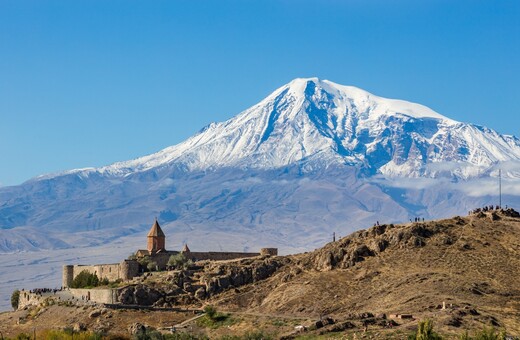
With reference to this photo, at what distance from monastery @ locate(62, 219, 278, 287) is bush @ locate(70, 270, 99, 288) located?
726mm

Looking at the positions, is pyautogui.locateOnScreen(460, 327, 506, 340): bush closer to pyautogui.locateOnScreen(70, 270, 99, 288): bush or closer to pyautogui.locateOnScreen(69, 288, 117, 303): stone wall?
pyautogui.locateOnScreen(69, 288, 117, 303): stone wall

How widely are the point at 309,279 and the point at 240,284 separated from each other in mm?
6677

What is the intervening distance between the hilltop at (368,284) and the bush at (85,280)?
21.8ft

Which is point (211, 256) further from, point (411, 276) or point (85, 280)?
point (411, 276)

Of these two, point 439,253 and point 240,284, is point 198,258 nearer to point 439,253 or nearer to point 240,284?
point 240,284

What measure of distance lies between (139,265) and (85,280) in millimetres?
5528

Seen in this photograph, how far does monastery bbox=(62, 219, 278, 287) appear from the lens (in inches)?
4205

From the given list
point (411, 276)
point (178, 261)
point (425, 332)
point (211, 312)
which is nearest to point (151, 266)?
point (178, 261)

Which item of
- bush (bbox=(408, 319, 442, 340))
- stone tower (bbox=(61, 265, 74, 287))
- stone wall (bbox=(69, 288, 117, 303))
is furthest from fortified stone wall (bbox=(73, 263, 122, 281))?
bush (bbox=(408, 319, 442, 340))

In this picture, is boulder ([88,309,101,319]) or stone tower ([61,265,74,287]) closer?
boulder ([88,309,101,319])

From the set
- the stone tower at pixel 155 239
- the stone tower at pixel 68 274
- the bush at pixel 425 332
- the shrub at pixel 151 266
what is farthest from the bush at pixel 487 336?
the stone tower at pixel 68 274

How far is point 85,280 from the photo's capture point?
10931cm

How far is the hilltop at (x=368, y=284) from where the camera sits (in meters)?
83.8

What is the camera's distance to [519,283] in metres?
88.4
